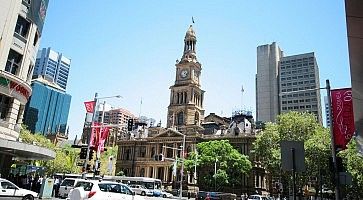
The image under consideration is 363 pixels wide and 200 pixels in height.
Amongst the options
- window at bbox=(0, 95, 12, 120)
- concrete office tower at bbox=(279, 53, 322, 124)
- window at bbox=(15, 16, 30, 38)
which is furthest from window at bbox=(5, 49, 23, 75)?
concrete office tower at bbox=(279, 53, 322, 124)

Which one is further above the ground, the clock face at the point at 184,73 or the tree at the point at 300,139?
the clock face at the point at 184,73

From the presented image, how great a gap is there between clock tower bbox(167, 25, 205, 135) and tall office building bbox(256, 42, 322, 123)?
2178 inches

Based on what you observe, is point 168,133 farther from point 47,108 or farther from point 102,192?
point 47,108

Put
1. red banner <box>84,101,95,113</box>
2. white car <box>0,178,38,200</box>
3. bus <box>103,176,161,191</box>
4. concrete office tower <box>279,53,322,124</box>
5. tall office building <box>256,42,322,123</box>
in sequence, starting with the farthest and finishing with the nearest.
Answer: tall office building <box>256,42,322,123</box> < concrete office tower <box>279,53,322,124</box> < bus <box>103,176,161,191</box> < red banner <box>84,101,95,113</box> < white car <box>0,178,38,200</box>

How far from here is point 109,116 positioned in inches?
7195

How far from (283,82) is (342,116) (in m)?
126

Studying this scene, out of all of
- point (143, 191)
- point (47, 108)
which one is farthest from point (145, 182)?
point (47, 108)

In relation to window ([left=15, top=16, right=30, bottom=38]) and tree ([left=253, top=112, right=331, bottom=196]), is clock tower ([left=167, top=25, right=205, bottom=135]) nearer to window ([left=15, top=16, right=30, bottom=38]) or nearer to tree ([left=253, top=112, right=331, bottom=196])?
tree ([left=253, top=112, right=331, bottom=196])

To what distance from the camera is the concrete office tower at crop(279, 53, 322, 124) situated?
130875 millimetres

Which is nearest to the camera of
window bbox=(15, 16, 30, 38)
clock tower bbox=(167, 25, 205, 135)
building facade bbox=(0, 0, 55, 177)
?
building facade bbox=(0, 0, 55, 177)

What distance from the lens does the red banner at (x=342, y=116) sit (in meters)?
16.3

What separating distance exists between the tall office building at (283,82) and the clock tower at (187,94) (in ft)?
181

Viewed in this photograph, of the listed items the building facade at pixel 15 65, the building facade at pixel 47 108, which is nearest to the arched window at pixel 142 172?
the building facade at pixel 15 65

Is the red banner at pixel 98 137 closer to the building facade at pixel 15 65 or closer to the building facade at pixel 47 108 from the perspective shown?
the building facade at pixel 15 65
